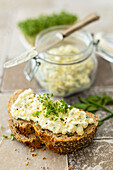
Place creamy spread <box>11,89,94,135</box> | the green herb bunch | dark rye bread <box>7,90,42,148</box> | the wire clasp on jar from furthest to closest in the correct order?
1. the wire clasp on jar
2. the green herb bunch
3. dark rye bread <box>7,90,42,148</box>
4. creamy spread <box>11,89,94,135</box>

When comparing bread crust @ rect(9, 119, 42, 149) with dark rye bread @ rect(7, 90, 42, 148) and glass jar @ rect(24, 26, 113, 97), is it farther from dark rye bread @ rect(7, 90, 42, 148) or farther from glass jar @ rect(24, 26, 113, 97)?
glass jar @ rect(24, 26, 113, 97)

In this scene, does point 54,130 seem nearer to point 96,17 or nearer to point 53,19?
point 96,17

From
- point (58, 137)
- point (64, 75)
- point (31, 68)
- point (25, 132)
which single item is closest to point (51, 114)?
point (58, 137)

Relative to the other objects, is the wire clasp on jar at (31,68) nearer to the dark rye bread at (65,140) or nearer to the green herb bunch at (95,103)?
the green herb bunch at (95,103)

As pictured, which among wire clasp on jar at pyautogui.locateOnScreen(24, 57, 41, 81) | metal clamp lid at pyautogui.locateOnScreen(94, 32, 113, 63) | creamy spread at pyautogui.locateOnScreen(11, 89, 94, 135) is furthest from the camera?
metal clamp lid at pyautogui.locateOnScreen(94, 32, 113, 63)

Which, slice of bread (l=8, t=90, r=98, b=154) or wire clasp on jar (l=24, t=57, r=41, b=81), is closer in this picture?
slice of bread (l=8, t=90, r=98, b=154)

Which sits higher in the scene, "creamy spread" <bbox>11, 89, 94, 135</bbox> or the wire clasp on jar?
the wire clasp on jar

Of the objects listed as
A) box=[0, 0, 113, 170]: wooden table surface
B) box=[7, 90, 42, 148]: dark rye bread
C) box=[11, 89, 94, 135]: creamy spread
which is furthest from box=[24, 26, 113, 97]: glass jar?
box=[7, 90, 42, 148]: dark rye bread

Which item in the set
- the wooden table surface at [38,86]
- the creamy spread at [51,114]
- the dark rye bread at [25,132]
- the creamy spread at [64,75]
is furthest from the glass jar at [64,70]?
the dark rye bread at [25,132]
